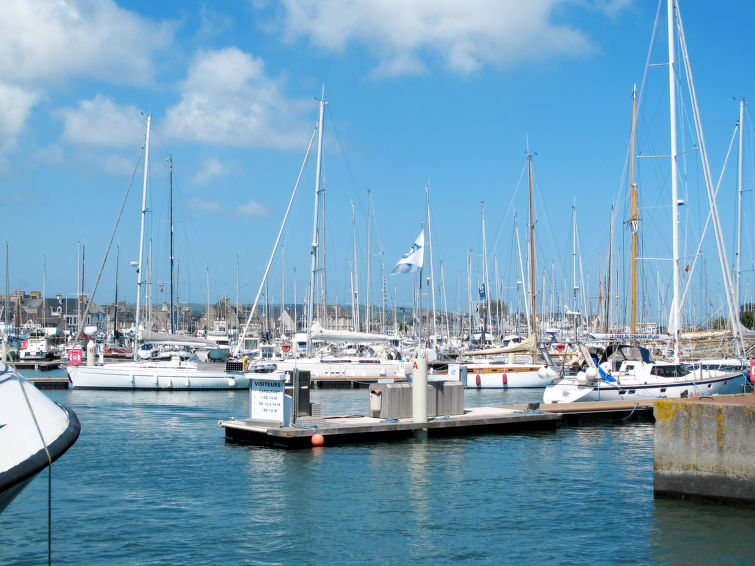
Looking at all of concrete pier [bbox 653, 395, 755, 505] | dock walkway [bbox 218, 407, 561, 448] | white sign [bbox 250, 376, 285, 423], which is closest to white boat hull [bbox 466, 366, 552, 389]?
dock walkway [bbox 218, 407, 561, 448]

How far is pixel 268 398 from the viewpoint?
86.3 ft

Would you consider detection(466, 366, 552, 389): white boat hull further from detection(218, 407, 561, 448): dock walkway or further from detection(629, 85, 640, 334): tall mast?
detection(218, 407, 561, 448): dock walkway

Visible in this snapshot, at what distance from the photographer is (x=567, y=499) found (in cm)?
1873

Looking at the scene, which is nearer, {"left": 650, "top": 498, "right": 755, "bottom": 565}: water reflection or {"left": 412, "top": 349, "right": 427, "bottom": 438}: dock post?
{"left": 650, "top": 498, "right": 755, "bottom": 565}: water reflection

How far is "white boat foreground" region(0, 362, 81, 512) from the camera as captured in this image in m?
9.02

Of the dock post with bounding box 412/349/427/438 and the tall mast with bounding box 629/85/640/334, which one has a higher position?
the tall mast with bounding box 629/85/640/334

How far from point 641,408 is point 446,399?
9388 millimetres

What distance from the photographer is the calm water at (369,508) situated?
14.6 meters

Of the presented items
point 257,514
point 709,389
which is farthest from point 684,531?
point 709,389

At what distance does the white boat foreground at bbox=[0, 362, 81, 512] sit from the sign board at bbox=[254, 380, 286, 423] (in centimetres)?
1443

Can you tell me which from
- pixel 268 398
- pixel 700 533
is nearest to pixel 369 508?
pixel 700 533

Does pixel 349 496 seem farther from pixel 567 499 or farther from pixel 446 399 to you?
pixel 446 399

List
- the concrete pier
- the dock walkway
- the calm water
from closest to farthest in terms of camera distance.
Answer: the calm water < the concrete pier < the dock walkway

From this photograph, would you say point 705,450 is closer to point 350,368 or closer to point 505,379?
point 505,379
